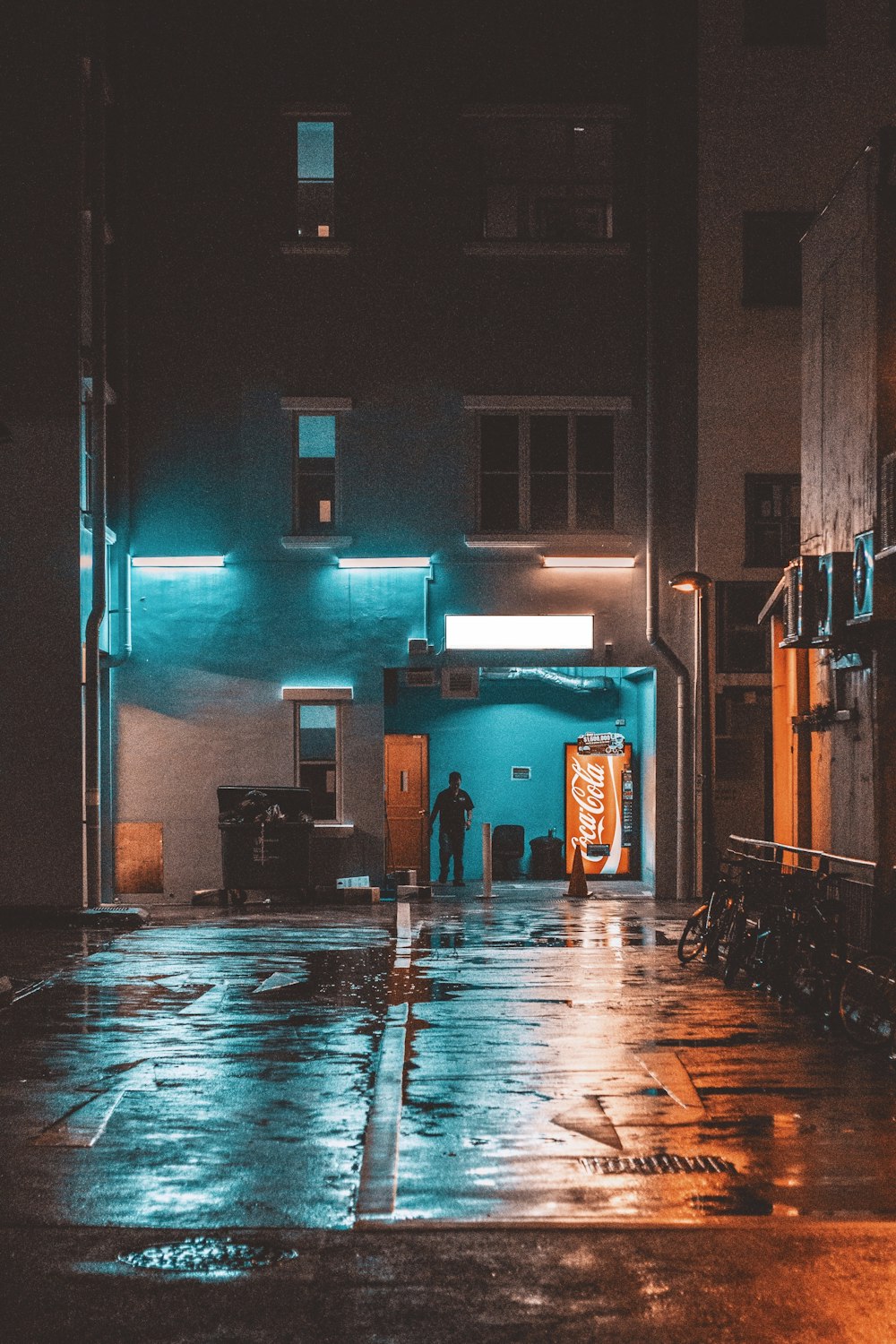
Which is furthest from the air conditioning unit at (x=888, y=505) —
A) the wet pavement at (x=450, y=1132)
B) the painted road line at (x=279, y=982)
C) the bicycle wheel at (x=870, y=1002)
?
the painted road line at (x=279, y=982)

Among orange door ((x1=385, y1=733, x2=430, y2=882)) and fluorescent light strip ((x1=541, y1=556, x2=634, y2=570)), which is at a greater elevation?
fluorescent light strip ((x1=541, y1=556, x2=634, y2=570))

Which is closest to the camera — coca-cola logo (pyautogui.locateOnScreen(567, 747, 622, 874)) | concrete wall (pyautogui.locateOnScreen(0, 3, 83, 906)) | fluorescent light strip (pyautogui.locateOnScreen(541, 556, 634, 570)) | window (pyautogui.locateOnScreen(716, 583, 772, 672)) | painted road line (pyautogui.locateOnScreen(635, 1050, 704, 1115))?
painted road line (pyautogui.locateOnScreen(635, 1050, 704, 1115))

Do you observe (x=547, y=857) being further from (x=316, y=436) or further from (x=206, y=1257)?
(x=206, y=1257)

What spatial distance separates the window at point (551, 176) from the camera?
24875 mm

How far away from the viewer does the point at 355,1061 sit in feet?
34.2

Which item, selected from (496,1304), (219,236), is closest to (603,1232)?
(496,1304)

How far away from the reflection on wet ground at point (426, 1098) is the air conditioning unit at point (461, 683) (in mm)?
8742

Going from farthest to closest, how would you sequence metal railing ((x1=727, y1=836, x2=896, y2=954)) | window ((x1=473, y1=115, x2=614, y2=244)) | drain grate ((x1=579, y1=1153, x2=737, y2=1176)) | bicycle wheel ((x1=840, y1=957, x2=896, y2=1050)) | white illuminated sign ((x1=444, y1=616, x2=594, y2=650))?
window ((x1=473, y1=115, x2=614, y2=244))
white illuminated sign ((x1=444, y1=616, x2=594, y2=650))
metal railing ((x1=727, y1=836, x2=896, y2=954))
bicycle wheel ((x1=840, y1=957, x2=896, y2=1050))
drain grate ((x1=579, y1=1153, x2=737, y2=1176))

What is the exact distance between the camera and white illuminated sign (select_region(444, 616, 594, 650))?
24.6 m

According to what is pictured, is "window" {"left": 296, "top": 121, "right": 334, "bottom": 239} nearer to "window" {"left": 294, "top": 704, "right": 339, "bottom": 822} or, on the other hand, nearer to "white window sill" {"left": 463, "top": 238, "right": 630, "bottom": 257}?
"white window sill" {"left": 463, "top": 238, "right": 630, "bottom": 257}

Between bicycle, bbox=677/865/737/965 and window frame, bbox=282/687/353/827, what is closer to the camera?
bicycle, bbox=677/865/737/965

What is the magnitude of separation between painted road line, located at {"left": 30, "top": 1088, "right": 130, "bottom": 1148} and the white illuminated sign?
51.6 feet

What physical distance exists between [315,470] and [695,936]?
1147 centimetres

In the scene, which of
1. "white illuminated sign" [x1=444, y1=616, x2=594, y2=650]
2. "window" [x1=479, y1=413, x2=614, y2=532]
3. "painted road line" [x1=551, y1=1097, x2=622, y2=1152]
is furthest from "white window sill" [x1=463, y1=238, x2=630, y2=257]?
"painted road line" [x1=551, y1=1097, x2=622, y2=1152]
